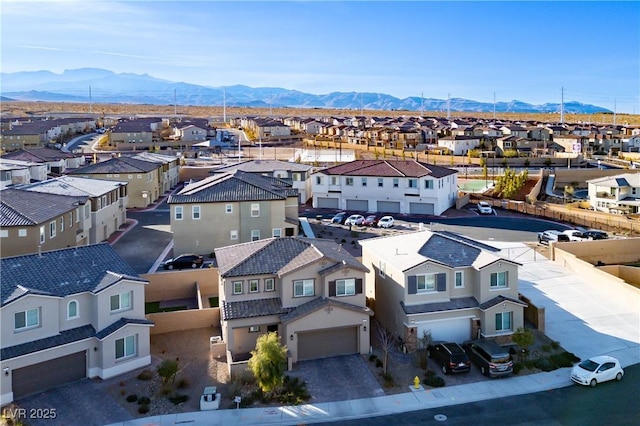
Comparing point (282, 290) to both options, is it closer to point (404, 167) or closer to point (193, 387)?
point (193, 387)

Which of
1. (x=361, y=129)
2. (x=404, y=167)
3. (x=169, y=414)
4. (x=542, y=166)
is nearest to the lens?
(x=169, y=414)

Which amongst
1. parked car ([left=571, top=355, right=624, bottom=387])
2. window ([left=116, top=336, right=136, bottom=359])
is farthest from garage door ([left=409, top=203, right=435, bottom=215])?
window ([left=116, top=336, right=136, bottom=359])

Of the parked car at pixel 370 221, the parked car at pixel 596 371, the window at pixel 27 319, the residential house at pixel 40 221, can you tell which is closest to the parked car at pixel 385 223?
the parked car at pixel 370 221

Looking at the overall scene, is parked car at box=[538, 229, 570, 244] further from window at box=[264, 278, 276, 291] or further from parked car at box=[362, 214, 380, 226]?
window at box=[264, 278, 276, 291]

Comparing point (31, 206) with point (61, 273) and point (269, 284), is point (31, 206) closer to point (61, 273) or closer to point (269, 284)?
point (61, 273)

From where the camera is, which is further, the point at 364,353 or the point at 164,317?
the point at 164,317

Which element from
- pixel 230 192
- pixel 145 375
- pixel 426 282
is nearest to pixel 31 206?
pixel 230 192

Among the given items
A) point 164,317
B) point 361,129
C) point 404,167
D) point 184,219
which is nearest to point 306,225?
point 184,219
